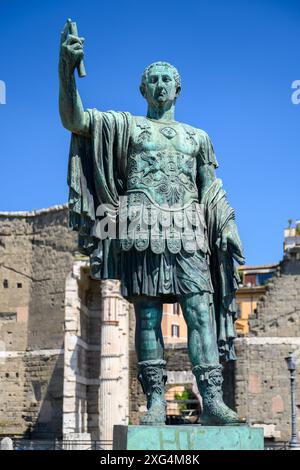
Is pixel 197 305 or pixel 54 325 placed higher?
pixel 54 325

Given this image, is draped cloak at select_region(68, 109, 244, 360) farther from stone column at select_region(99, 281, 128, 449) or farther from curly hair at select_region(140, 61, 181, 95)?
stone column at select_region(99, 281, 128, 449)

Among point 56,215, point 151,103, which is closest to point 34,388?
point 56,215

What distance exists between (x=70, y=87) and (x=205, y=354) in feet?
6.81

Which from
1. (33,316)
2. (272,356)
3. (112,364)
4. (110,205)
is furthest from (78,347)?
(110,205)

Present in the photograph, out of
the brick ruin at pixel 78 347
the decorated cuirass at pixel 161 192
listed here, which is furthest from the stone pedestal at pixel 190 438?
the brick ruin at pixel 78 347

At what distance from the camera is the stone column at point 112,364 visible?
2595 centimetres

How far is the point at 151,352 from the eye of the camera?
543 cm

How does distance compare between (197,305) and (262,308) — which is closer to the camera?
(197,305)

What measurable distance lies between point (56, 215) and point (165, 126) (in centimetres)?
2450

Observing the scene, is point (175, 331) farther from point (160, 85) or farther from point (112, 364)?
point (160, 85)

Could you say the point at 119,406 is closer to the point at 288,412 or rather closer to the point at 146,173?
the point at 288,412

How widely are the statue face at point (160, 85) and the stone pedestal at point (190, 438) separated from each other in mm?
2446

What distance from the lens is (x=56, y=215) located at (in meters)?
30.1
